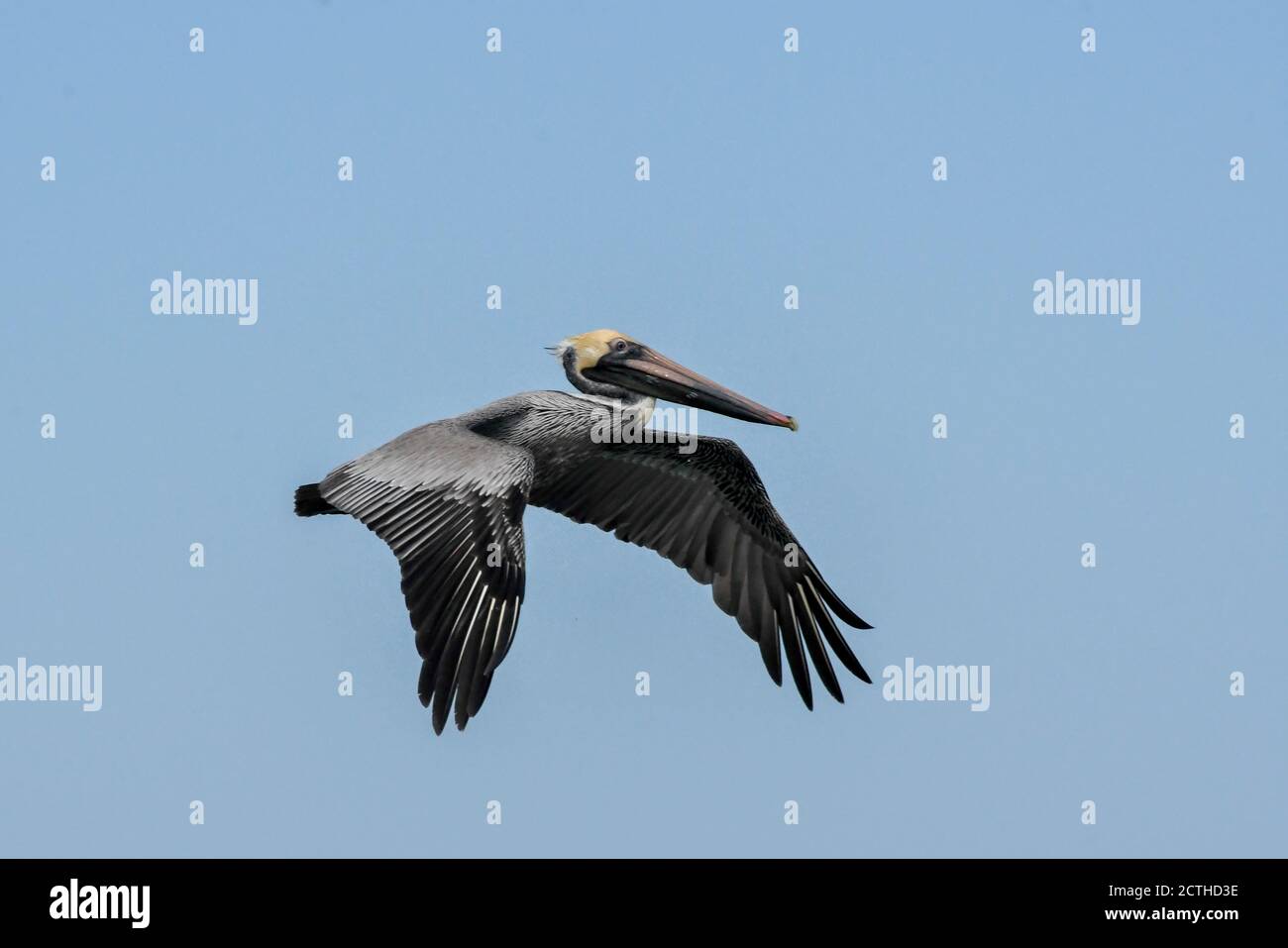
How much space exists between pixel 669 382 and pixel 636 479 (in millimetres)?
874

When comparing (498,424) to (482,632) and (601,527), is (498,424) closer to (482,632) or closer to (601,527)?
(601,527)

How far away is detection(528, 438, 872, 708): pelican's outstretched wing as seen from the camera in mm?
15133

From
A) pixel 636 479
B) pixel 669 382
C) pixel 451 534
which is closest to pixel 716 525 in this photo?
pixel 636 479

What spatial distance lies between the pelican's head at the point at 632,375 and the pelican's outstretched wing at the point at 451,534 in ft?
5.52

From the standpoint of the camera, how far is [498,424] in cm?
1452

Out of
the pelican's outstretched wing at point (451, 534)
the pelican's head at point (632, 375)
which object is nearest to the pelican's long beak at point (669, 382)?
the pelican's head at point (632, 375)

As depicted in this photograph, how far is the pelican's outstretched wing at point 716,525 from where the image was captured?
1513cm

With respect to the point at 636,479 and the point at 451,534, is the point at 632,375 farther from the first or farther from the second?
the point at 451,534

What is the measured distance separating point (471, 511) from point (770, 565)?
3.59 metres

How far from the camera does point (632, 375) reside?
1541 centimetres

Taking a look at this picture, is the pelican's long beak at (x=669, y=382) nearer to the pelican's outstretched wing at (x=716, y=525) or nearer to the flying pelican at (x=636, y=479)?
the flying pelican at (x=636, y=479)

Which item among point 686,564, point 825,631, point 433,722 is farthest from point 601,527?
point 433,722

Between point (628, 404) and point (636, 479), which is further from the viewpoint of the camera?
point (636, 479)

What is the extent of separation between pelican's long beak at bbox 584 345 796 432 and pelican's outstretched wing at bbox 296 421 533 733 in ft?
5.93
